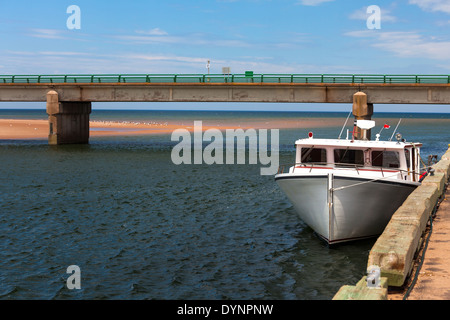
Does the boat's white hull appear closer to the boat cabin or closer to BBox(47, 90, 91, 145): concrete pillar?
the boat cabin

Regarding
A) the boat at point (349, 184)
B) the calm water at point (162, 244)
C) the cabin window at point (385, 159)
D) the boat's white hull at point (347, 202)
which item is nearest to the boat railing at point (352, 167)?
the boat at point (349, 184)

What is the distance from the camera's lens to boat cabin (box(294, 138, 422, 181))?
20000 mm

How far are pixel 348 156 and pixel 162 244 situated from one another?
775 centimetres

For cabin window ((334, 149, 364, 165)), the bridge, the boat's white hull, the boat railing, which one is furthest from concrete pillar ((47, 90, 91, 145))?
the boat's white hull

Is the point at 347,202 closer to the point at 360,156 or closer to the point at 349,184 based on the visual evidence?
the point at 349,184

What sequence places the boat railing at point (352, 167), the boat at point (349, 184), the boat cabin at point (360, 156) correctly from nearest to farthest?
1. the boat at point (349, 184)
2. the boat railing at point (352, 167)
3. the boat cabin at point (360, 156)

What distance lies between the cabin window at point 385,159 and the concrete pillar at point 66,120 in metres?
48.0

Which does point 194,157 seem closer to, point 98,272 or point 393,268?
point 98,272

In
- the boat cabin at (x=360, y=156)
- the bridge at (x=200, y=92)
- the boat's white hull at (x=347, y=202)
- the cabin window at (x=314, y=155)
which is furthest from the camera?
the bridge at (x=200, y=92)

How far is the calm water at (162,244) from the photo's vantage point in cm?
1480

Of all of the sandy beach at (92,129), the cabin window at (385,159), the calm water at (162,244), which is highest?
the sandy beach at (92,129)

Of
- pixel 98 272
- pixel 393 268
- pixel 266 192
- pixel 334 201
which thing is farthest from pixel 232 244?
Answer: pixel 266 192

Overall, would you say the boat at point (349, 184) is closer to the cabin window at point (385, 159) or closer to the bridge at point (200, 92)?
the cabin window at point (385, 159)
